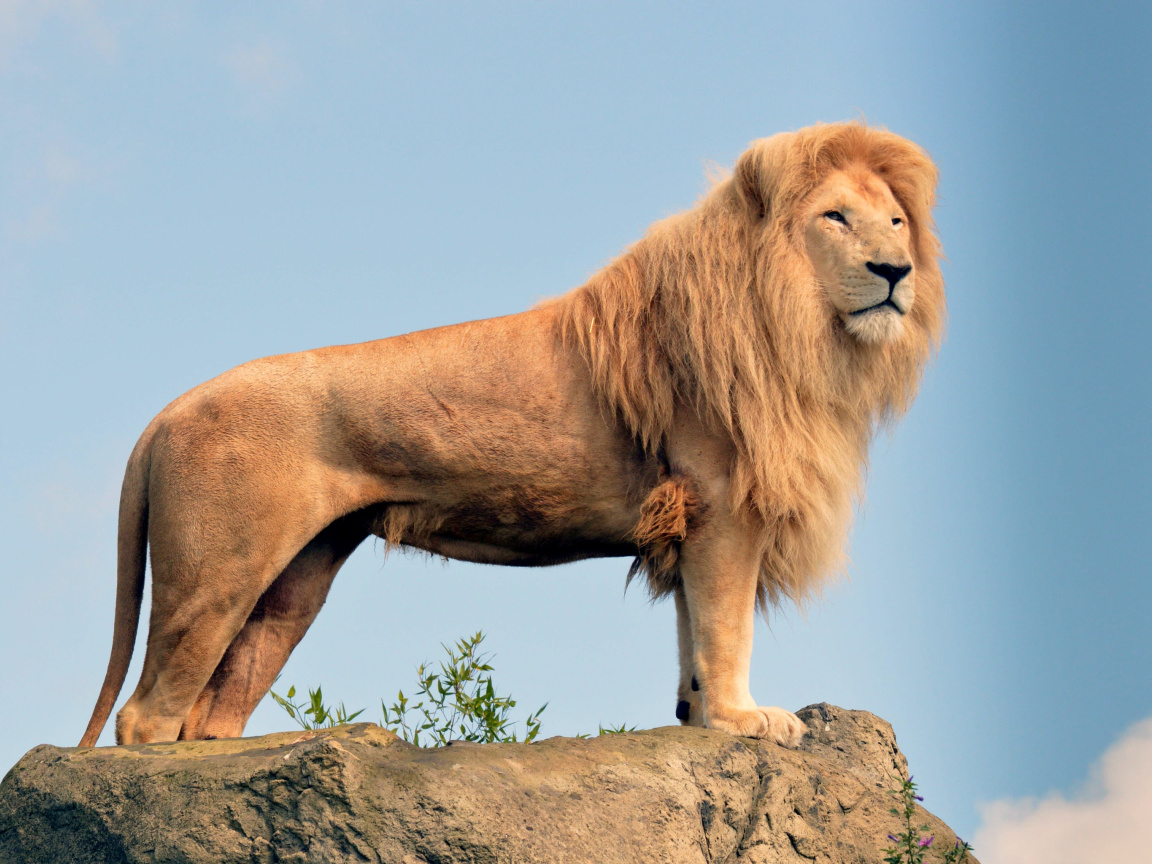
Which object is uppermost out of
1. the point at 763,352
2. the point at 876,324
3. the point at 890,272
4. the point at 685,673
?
the point at 890,272

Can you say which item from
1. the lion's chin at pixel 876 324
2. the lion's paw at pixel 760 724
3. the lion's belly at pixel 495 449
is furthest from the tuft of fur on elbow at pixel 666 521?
the lion's chin at pixel 876 324

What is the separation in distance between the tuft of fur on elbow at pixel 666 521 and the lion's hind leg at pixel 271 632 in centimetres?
119

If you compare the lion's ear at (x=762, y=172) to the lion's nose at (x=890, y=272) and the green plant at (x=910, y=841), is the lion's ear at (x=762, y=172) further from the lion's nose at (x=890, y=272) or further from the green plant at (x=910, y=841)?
the green plant at (x=910, y=841)

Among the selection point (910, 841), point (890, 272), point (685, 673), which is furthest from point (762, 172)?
point (910, 841)

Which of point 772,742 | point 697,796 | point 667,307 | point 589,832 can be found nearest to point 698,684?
point 772,742

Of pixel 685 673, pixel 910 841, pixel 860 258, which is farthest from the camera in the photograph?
pixel 685 673

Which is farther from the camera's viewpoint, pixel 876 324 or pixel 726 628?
pixel 876 324

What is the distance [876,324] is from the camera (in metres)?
4.62

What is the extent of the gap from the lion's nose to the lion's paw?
163 cm

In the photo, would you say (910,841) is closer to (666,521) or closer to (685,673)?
(685,673)

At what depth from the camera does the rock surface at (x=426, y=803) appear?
3490 mm

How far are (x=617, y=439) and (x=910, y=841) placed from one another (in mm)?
1770

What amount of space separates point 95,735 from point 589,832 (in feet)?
6.77

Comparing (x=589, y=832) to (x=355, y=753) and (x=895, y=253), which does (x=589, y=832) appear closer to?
(x=355, y=753)
